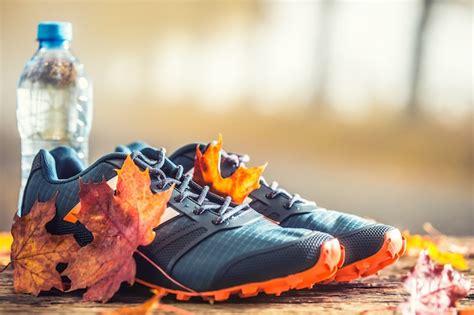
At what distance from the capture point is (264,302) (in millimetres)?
1611

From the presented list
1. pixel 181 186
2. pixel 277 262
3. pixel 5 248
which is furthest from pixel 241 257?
pixel 5 248

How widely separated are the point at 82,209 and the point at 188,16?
1081 centimetres

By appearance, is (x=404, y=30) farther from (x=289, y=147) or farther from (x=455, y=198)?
(x=455, y=198)

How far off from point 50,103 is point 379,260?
1.36 metres

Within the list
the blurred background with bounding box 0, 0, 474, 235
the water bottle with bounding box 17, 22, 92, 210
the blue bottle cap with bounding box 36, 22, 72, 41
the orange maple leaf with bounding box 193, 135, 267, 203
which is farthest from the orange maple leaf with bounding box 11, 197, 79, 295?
the blurred background with bounding box 0, 0, 474, 235

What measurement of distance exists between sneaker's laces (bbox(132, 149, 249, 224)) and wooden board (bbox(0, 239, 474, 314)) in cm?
18

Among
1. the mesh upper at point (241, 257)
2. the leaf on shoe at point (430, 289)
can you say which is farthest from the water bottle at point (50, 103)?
the leaf on shoe at point (430, 289)

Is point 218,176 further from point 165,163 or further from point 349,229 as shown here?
point 349,229

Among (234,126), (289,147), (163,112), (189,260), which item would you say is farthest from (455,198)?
(189,260)

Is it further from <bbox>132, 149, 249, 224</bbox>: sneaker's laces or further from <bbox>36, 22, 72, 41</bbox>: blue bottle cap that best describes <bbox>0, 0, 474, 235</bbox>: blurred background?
<bbox>132, 149, 249, 224</bbox>: sneaker's laces

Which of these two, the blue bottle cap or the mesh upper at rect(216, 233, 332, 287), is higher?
the blue bottle cap

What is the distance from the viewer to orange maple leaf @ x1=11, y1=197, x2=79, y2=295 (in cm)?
168

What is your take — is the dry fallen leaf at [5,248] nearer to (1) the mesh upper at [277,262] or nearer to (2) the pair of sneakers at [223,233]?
(2) the pair of sneakers at [223,233]

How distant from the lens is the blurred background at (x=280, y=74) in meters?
9.88
